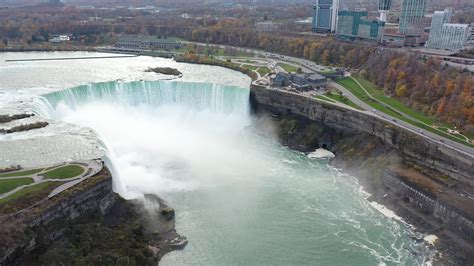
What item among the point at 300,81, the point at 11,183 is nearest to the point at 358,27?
the point at 300,81

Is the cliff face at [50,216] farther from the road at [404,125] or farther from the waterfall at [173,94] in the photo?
the road at [404,125]

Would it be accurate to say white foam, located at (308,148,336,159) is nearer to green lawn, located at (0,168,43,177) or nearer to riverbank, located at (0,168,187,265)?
riverbank, located at (0,168,187,265)

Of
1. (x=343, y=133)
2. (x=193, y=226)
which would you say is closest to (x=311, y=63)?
(x=343, y=133)

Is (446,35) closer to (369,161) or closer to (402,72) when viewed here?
(402,72)

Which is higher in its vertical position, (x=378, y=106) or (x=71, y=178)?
(x=378, y=106)

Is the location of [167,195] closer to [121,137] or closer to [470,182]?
[121,137]

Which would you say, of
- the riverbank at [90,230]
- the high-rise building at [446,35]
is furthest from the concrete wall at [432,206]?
the high-rise building at [446,35]

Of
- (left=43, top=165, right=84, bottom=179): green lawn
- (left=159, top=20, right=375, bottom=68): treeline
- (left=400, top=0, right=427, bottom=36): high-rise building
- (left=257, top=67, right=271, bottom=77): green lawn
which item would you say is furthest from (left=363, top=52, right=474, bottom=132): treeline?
(left=43, top=165, right=84, bottom=179): green lawn
